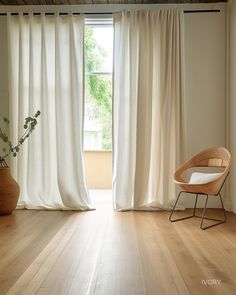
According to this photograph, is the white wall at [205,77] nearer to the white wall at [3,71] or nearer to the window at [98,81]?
the white wall at [3,71]

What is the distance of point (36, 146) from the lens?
4.18 metres

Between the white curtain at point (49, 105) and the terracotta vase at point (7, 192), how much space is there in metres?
0.30

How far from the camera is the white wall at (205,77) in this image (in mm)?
4254

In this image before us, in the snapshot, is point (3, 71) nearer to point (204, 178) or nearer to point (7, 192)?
point (7, 192)

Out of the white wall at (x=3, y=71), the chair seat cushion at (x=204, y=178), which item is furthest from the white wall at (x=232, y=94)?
the white wall at (x=3, y=71)

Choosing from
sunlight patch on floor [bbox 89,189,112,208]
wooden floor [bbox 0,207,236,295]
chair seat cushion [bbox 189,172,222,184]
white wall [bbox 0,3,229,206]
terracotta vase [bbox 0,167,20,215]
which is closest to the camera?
wooden floor [bbox 0,207,236,295]

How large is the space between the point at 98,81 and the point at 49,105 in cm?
92

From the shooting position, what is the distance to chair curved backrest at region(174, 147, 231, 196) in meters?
3.18

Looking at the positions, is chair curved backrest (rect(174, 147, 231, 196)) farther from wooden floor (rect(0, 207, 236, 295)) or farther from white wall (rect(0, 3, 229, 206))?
white wall (rect(0, 3, 229, 206))

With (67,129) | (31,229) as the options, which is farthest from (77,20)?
(31,229)

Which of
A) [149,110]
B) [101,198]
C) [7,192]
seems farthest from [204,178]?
[7,192]

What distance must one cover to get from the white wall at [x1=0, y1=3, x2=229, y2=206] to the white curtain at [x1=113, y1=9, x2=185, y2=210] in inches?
9.5

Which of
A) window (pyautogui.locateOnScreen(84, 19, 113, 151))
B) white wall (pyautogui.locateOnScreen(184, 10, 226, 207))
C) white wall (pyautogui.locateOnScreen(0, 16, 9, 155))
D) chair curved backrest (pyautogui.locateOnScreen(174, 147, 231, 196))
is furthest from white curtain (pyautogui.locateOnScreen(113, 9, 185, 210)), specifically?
white wall (pyautogui.locateOnScreen(0, 16, 9, 155))

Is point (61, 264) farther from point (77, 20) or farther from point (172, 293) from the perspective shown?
point (77, 20)
